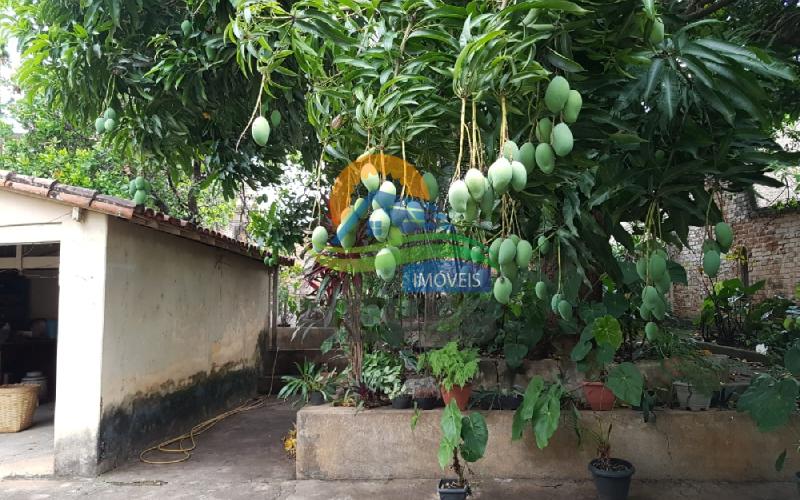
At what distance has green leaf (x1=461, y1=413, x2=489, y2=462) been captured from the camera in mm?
2926

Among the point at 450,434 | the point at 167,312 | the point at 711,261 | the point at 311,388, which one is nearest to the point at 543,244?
the point at 711,261

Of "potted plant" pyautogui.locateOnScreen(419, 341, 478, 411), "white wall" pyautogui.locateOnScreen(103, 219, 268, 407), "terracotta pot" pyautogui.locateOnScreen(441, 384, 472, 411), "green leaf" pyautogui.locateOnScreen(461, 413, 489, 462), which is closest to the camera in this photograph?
"green leaf" pyautogui.locateOnScreen(461, 413, 489, 462)

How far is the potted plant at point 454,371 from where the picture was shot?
134 inches

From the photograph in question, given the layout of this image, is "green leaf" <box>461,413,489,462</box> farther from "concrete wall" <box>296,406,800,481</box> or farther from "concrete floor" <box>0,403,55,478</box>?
"concrete floor" <box>0,403,55,478</box>

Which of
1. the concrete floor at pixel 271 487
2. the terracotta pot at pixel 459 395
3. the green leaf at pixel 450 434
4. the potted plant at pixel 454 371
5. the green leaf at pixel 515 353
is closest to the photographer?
the green leaf at pixel 450 434

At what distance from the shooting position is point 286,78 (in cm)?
300

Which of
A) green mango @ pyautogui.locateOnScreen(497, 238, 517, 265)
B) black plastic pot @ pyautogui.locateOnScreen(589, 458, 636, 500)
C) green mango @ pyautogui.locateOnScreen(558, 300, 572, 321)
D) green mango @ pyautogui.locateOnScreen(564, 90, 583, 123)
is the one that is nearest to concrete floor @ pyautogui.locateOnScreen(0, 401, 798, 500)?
black plastic pot @ pyautogui.locateOnScreen(589, 458, 636, 500)

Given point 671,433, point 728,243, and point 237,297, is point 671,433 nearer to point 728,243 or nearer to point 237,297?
point 728,243

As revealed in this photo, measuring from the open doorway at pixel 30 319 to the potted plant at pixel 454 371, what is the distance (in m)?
4.03

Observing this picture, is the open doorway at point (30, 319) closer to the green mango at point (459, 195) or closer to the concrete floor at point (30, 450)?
the concrete floor at point (30, 450)

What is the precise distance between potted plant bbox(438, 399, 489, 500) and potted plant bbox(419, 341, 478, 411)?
0.41 metres

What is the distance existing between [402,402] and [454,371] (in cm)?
51

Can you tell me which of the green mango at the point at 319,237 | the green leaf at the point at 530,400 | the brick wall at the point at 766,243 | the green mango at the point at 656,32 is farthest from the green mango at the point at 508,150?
the brick wall at the point at 766,243

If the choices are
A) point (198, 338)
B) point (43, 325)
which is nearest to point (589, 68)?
point (198, 338)
